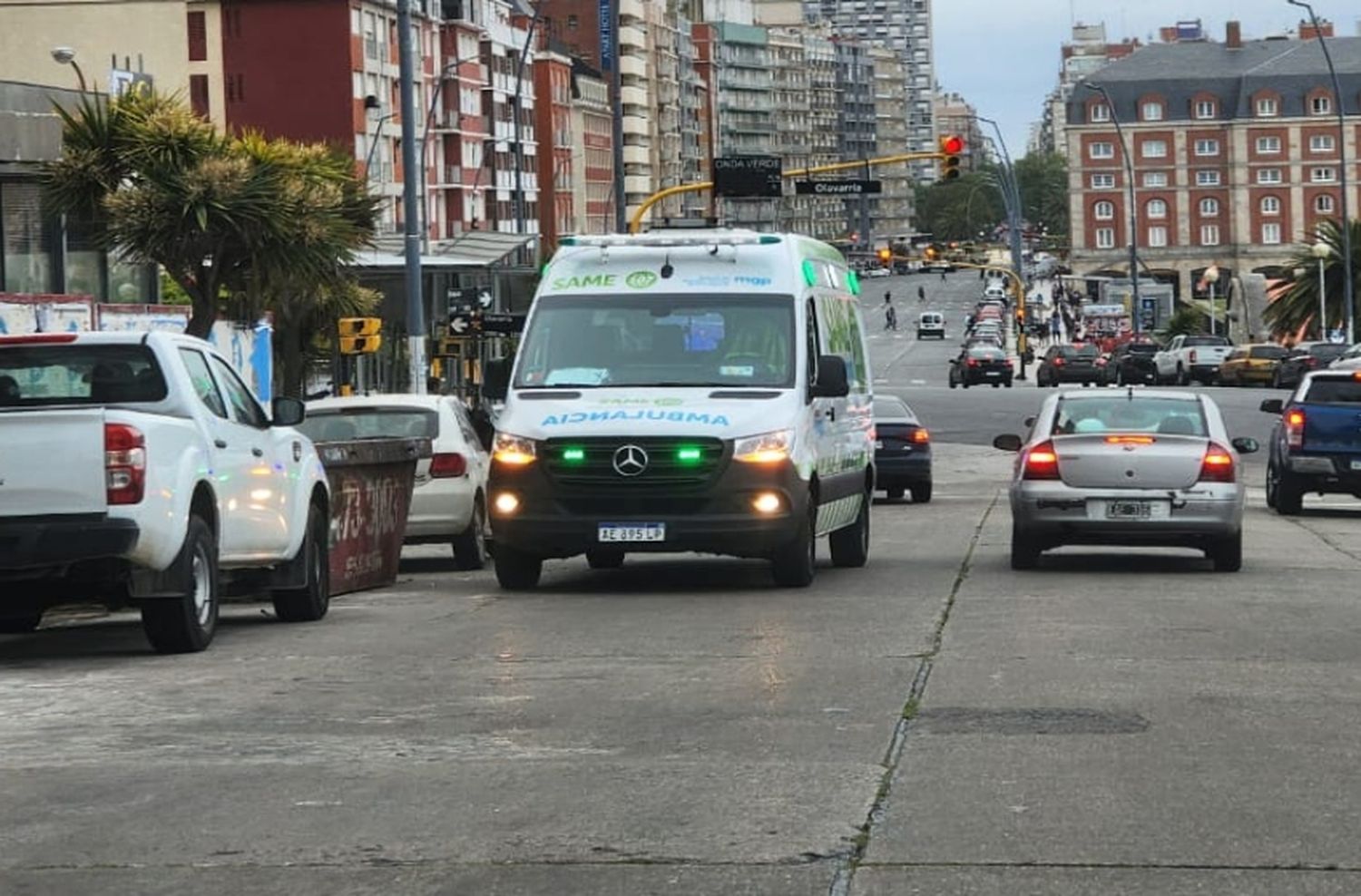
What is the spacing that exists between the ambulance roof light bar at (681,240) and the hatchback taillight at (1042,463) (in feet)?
8.70

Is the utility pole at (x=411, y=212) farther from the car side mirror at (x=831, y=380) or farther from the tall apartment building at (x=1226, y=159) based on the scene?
the tall apartment building at (x=1226, y=159)

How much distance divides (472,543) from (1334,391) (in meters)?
12.2

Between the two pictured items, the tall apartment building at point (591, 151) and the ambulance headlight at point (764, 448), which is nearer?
the ambulance headlight at point (764, 448)

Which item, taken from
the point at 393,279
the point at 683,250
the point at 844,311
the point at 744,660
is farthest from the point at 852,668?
the point at 393,279

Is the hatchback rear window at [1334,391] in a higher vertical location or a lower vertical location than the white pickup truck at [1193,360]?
higher

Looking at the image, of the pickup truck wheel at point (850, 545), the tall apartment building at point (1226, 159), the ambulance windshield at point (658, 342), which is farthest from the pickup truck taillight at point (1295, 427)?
the tall apartment building at point (1226, 159)

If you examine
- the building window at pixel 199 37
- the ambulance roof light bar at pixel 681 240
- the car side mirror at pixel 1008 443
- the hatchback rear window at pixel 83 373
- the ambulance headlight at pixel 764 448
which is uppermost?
the building window at pixel 199 37

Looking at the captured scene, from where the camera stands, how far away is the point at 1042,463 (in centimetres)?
2150

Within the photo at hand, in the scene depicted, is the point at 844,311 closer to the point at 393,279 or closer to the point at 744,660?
the point at 744,660

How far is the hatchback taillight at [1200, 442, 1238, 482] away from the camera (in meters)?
21.2

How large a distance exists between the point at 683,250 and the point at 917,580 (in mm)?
2960

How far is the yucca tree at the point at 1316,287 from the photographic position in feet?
324

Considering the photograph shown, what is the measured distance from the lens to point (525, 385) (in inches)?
785

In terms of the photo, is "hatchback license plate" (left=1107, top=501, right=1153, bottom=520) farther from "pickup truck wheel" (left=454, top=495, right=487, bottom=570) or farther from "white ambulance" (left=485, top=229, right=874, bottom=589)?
"pickup truck wheel" (left=454, top=495, right=487, bottom=570)
